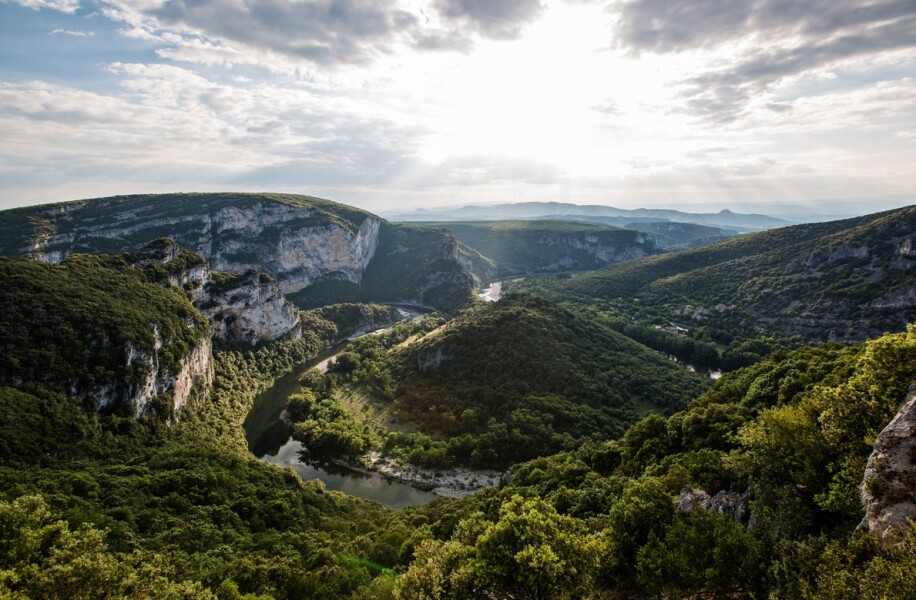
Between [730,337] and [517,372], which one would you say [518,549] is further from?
[730,337]

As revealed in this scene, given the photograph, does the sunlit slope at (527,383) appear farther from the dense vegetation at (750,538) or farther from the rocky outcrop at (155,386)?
the dense vegetation at (750,538)

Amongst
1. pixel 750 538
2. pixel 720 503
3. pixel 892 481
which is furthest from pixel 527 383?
pixel 892 481

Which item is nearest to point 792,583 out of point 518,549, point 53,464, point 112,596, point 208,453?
point 518,549

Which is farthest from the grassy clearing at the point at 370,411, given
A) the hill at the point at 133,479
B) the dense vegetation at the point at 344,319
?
the dense vegetation at the point at 344,319

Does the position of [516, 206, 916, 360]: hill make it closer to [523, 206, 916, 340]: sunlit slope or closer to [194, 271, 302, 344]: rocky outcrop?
[523, 206, 916, 340]: sunlit slope

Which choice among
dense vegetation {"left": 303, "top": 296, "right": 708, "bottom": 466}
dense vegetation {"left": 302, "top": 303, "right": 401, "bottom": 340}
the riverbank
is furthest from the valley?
dense vegetation {"left": 302, "top": 303, "right": 401, "bottom": 340}

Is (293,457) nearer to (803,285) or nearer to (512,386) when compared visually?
(512,386)
